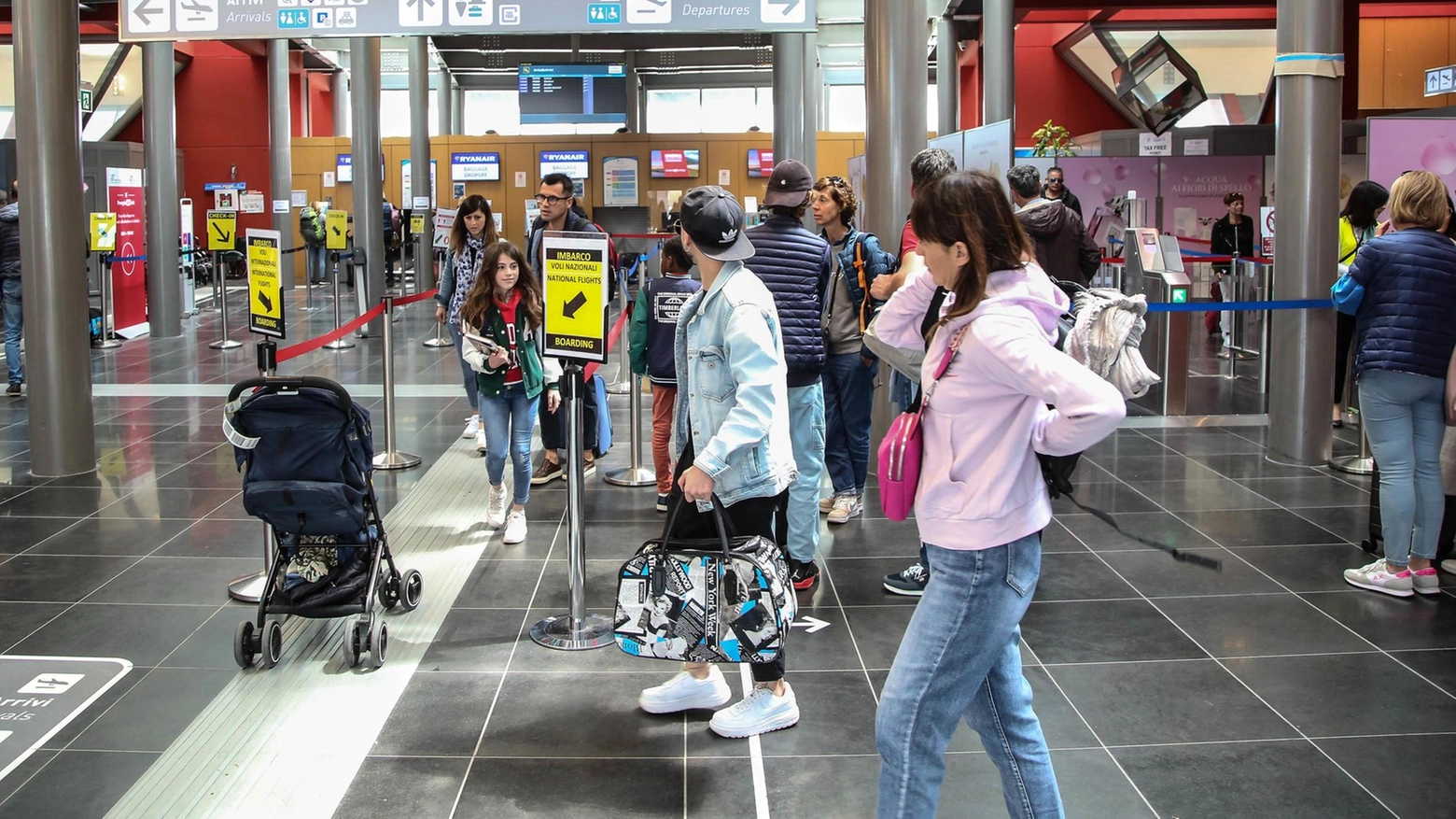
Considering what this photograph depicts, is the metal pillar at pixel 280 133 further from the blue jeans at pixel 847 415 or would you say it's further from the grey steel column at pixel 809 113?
the blue jeans at pixel 847 415

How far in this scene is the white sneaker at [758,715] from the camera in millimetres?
3889

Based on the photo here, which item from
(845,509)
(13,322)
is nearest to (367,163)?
(13,322)

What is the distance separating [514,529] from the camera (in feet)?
20.2

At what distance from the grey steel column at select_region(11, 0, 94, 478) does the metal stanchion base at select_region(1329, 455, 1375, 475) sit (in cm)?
719

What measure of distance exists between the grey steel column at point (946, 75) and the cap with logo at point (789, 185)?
51.2 feet

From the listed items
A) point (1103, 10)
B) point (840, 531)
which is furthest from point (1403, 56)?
point (840, 531)

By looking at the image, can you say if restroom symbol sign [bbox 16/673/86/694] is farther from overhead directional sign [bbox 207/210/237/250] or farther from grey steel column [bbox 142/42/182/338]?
overhead directional sign [bbox 207/210/237/250]

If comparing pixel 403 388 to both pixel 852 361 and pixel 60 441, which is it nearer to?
pixel 60 441

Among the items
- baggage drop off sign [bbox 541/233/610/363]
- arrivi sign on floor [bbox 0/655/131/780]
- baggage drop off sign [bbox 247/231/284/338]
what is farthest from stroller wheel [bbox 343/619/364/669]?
baggage drop off sign [bbox 247/231/284/338]

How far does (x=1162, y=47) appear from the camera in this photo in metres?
18.5

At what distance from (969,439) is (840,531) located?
3.76 metres

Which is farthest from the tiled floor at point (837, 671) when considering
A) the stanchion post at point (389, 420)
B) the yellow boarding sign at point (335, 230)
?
the yellow boarding sign at point (335, 230)

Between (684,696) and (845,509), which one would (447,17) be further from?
(684,696)

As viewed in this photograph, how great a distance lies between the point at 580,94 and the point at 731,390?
1977 centimetres
